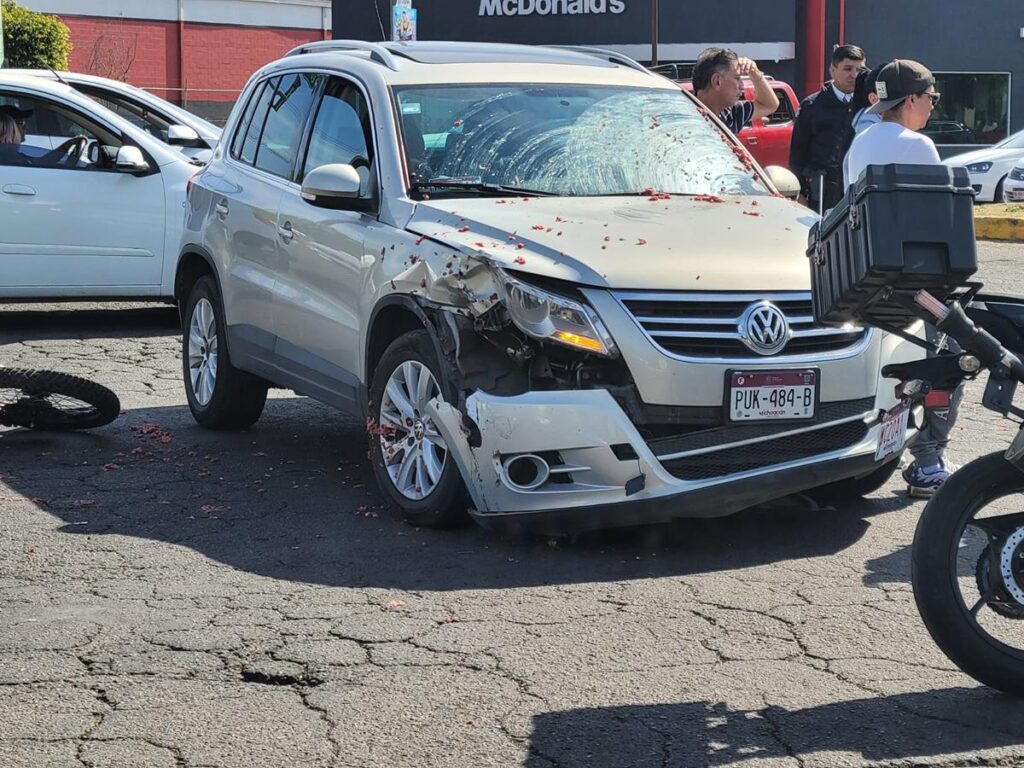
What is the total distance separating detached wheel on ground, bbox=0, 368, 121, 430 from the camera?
8.02 metres

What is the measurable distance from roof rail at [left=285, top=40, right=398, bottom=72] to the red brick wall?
34.0 meters

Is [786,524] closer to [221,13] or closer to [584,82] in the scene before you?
[584,82]

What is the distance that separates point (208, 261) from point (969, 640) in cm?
494

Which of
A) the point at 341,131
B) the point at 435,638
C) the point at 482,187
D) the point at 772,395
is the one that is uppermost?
the point at 341,131

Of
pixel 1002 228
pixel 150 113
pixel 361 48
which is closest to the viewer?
pixel 361 48

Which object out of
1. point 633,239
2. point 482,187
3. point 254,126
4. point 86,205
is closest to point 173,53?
point 86,205

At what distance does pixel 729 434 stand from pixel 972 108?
103 ft

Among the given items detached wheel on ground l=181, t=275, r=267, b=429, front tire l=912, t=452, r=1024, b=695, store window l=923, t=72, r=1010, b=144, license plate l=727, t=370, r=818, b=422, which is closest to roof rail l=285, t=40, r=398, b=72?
detached wheel on ground l=181, t=275, r=267, b=429

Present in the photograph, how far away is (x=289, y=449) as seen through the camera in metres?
7.96

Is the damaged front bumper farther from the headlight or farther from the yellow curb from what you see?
the yellow curb

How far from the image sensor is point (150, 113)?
12781 mm

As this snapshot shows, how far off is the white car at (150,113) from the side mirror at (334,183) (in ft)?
17.9

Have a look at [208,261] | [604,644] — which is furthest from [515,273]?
[208,261]

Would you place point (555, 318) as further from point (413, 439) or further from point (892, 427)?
point (892, 427)
